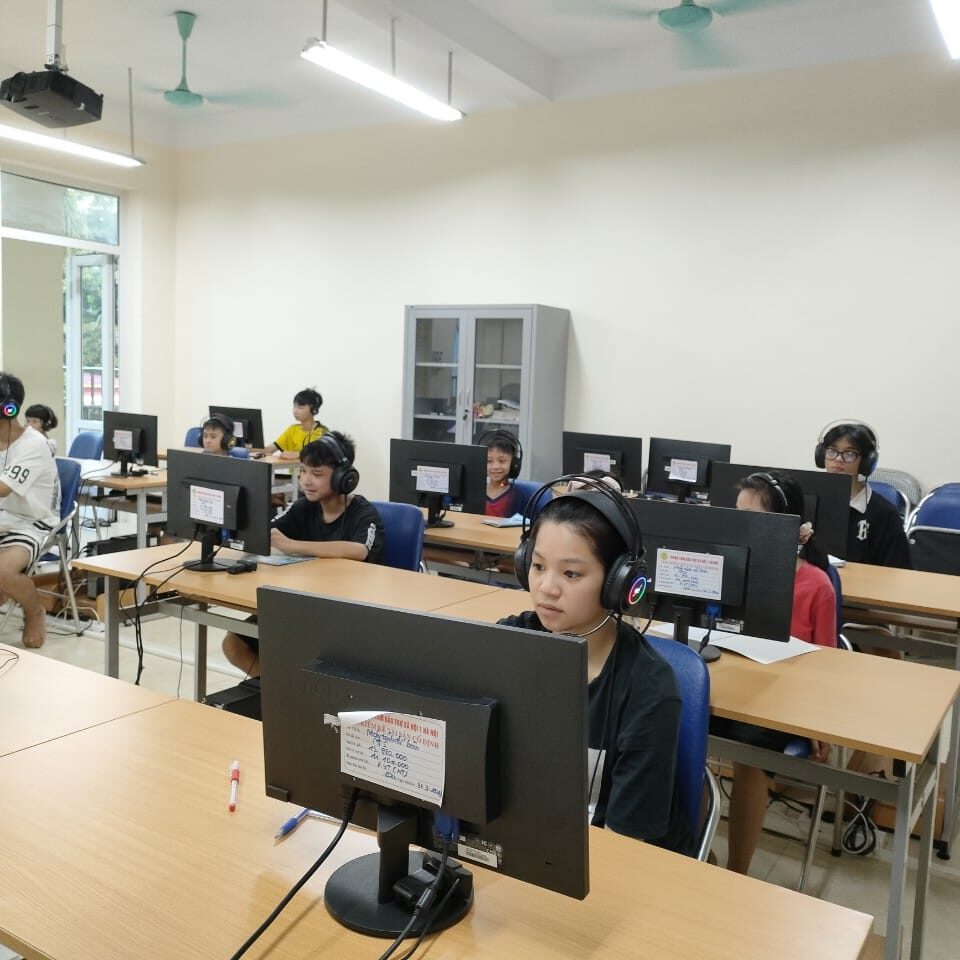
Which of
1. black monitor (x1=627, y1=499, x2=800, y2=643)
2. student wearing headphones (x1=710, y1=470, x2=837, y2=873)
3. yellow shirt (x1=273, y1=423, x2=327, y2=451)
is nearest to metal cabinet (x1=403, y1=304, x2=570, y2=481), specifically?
yellow shirt (x1=273, y1=423, x2=327, y2=451)

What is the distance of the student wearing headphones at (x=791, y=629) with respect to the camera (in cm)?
221

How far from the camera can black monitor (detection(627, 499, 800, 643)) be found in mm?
2027

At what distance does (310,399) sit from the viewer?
7.08 meters

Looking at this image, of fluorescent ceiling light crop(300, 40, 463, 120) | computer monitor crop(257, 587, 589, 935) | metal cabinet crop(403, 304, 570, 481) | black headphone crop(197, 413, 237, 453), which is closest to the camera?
computer monitor crop(257, 587, 589, 935)

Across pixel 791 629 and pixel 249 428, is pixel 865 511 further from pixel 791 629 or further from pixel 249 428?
pixel 249 428

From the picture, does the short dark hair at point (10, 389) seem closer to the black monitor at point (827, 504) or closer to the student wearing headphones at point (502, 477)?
the student wearing headphones at point (502, 477)

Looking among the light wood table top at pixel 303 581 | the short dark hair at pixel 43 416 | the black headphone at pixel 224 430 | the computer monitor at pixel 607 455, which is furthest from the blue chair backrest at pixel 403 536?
the short dark hair at pixel 43 416

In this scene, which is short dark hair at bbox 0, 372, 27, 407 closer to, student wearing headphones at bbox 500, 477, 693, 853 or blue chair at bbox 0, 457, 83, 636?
blue chair at bbox 0, 457, 83, 636

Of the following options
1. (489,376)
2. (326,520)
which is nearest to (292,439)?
(489,376)

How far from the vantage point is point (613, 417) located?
20.3 feet

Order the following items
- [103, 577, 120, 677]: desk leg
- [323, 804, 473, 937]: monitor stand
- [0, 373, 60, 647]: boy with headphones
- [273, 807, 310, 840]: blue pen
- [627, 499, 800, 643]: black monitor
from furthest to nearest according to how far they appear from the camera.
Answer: [0, 373, 60, 647]: boy with headphones < [103, 577, 120, 677]: desk leg < [627, 499, 800, 643]: black monitor < [273, 807, 310, 840]: blue pen < [323, 804, 473, 937]: monitor stand

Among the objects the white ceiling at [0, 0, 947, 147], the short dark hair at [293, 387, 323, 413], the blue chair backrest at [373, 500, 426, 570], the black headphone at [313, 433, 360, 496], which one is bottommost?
the blue chair backrest at [373, 500, 426, 570]

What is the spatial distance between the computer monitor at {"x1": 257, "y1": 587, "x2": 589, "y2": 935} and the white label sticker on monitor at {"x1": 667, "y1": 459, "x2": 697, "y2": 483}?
3976mm

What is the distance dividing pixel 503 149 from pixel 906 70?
2.71m
